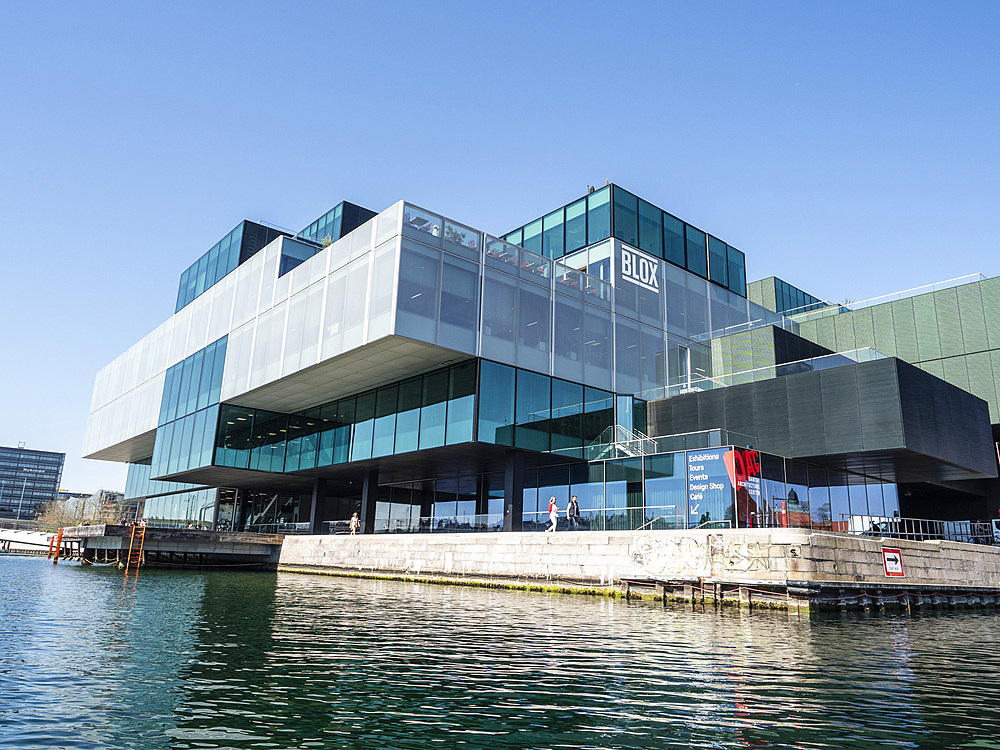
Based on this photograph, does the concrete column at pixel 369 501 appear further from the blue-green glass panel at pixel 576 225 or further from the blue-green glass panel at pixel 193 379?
the blue-green glass panel at pixel 576 225

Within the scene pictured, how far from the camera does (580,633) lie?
1330 centimetres

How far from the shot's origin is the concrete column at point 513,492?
101 feet

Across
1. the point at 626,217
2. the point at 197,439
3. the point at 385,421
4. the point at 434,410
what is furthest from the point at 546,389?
the point at 197,439

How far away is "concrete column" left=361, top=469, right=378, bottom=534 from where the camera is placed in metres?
38.2

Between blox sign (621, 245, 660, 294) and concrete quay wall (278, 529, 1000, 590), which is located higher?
blox sign (621, 245, 660, 294)

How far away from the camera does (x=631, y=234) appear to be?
127 feet

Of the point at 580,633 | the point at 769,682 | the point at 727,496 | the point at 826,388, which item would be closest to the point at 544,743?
the point at 769,682

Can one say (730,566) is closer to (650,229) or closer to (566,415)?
(566,415)

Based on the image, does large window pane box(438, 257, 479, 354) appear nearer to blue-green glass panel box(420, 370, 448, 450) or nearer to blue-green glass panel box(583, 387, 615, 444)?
blue-green glass panel box(420, 370, 448, 450)

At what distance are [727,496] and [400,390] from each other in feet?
57.6

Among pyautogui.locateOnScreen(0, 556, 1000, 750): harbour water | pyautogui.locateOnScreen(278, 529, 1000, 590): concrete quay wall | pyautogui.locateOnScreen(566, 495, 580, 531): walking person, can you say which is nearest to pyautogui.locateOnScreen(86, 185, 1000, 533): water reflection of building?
pyautogui.locateOnScreen(566, 495, 580, 531): walking person

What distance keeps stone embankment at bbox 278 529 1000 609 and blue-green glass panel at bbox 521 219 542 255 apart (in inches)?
762

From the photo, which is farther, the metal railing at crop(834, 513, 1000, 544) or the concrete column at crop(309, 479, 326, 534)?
the concrete column at crop(309, 479, 326, 534)

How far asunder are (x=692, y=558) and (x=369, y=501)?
70.4 feet
